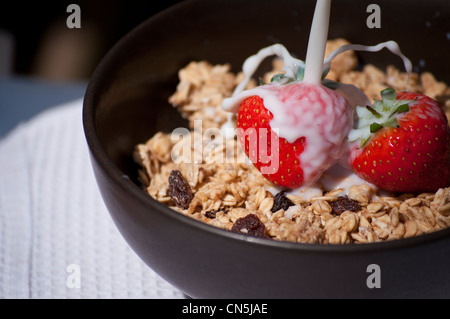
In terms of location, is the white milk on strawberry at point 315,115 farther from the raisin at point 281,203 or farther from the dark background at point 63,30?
the dark background at point 63,30

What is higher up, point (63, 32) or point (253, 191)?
point (63, 32)

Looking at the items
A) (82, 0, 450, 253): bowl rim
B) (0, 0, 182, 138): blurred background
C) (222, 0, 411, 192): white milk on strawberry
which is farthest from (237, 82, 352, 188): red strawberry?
(0, 0, 182, 138): blurred background

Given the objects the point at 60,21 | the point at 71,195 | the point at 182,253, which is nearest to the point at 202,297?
the point at 182,253

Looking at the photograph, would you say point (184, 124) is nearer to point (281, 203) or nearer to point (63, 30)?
point (281, 203)

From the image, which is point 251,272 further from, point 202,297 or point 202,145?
point 202,145

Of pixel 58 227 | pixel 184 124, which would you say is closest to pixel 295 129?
pixel 184 124

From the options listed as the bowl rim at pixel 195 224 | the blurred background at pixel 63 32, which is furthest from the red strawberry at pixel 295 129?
the blurred background at pixel 63 32
